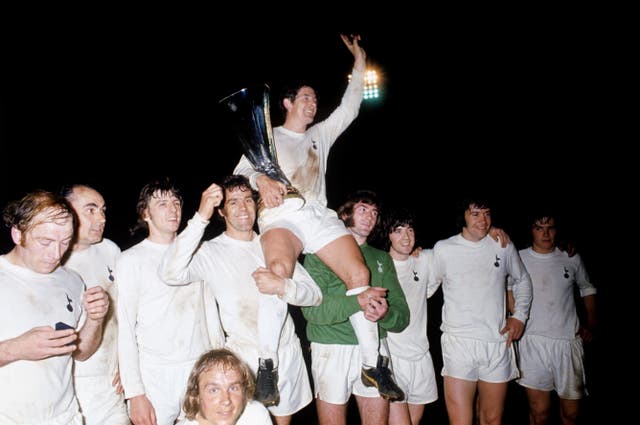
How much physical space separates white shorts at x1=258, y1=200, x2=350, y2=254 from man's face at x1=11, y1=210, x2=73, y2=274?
1.15 metres

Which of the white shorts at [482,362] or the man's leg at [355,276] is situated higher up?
the man's leg at [355,276]

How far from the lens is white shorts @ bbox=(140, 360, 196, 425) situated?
2.54m

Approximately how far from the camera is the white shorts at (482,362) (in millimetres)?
3365

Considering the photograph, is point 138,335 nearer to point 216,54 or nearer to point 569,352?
point 569,352

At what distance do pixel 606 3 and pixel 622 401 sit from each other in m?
5.17

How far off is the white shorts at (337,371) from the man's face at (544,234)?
2.27m

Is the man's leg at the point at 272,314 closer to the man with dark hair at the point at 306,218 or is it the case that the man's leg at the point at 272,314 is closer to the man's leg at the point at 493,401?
the man with dark hair at the point at 306,218

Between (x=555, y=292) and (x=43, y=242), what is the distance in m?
4.13


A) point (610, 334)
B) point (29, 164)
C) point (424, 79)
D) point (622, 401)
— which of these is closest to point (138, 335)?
point (29, 164)

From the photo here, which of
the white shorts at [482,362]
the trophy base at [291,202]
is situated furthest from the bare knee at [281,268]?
the white shorts at [482,362]

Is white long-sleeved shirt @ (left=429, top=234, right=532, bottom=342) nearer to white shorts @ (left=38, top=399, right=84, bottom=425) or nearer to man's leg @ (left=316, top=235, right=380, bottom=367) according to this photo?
man's leg @ (left=316, top=235, right=380, bottom=367)

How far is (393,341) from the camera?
331 centimetres

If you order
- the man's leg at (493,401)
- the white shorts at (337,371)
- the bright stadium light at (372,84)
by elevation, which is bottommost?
the man's leg at (493,401)

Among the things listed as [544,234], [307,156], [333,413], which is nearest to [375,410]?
[333,413]
